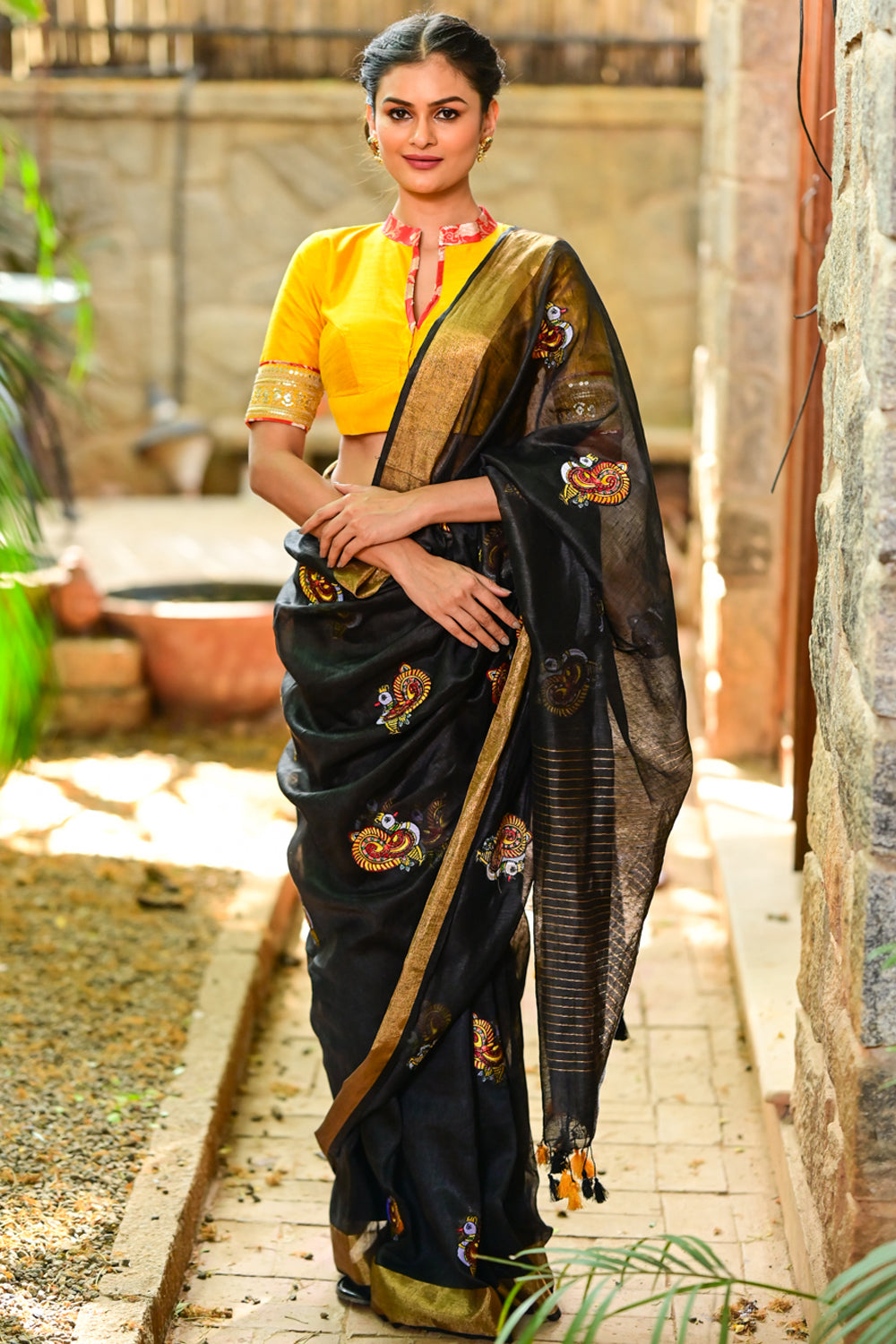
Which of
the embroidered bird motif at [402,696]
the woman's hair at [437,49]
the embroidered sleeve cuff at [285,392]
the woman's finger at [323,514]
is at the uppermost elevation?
the woman's hair at [437,49]

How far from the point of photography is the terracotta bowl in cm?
612

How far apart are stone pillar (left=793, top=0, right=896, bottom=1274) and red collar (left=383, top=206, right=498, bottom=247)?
547 millimetres

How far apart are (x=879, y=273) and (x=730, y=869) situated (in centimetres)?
272

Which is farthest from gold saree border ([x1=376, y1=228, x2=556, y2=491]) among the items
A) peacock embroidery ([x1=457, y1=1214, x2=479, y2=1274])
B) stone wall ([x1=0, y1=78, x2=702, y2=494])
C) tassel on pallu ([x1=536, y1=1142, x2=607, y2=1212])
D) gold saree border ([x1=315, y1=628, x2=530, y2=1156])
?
stone wall ([x1=0, y1=78, x2=702, y2=494])

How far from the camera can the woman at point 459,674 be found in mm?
2508

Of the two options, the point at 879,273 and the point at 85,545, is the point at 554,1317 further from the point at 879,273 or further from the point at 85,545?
the point at 85,545

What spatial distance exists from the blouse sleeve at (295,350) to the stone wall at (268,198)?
583 cm

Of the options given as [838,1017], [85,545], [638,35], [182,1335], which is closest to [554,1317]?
[182,1335]

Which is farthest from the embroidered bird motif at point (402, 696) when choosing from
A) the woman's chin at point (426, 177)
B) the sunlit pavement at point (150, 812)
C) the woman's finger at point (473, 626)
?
the sunlit pavement at point (150, 812)

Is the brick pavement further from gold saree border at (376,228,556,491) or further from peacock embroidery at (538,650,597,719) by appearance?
gold saree border at (376,228,556,491)

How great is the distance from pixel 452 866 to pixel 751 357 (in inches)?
128

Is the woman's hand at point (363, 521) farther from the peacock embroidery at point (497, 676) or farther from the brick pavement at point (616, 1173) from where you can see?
the brick pavement at point (616, 1173)

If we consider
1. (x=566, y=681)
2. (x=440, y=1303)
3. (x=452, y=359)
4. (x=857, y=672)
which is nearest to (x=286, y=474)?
(x=452, y=359)

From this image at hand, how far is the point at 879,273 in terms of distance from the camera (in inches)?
79.7
